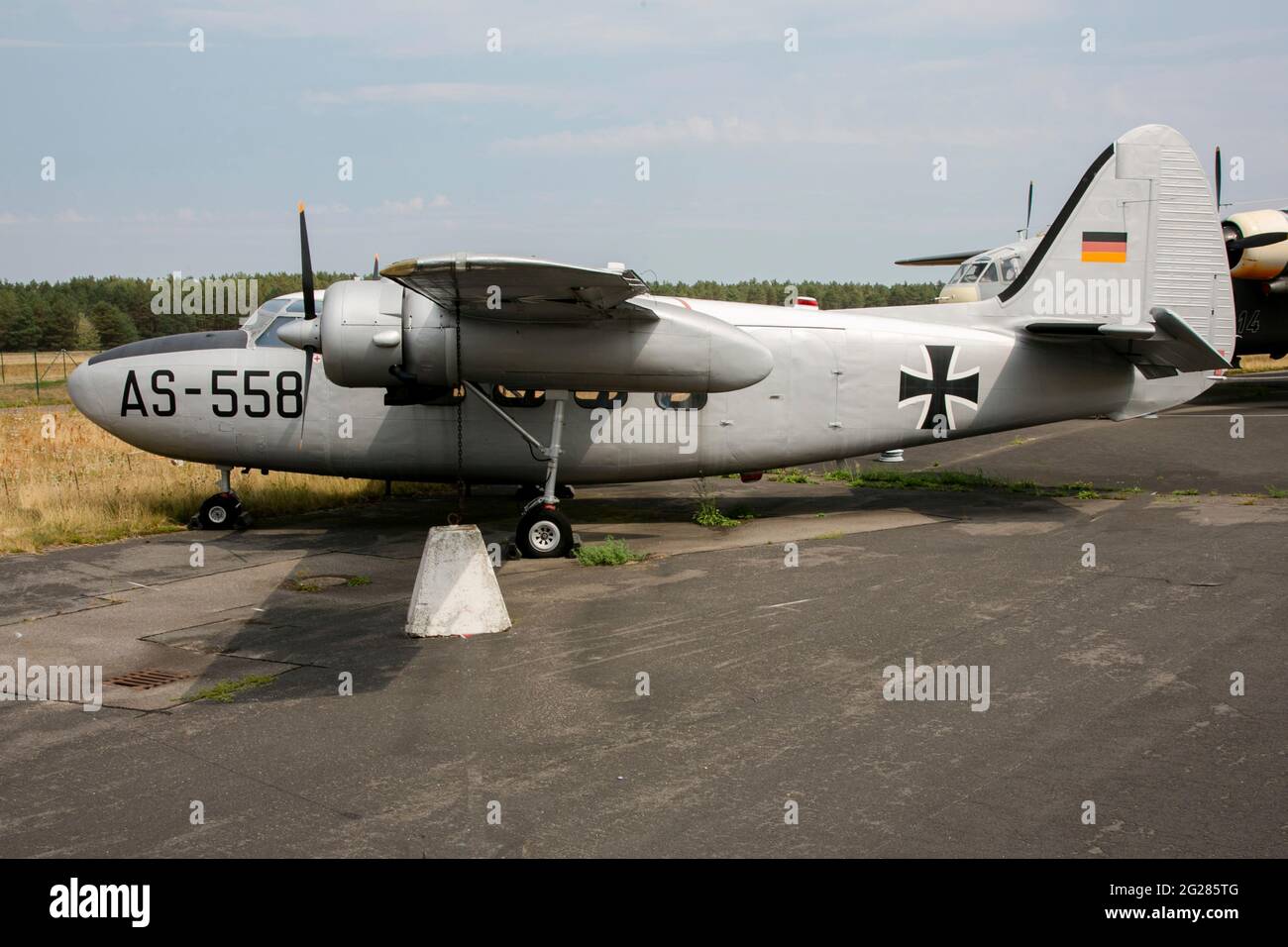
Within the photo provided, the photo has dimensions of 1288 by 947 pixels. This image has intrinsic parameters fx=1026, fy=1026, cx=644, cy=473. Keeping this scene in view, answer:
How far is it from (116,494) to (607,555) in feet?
29.5

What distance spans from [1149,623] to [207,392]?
12.0 metres

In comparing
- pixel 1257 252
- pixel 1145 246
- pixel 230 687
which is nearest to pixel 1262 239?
pixel 1257 252

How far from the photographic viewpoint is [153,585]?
1142 centimetres

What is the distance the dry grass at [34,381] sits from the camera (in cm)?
4497

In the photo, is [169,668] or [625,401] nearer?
[169,668]

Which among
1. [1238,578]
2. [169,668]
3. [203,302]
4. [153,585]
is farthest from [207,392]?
[1238,578]

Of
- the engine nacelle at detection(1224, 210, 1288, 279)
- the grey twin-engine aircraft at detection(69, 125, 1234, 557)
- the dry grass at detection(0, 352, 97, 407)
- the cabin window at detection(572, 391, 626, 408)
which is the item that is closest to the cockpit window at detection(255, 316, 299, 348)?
the grey twin-engine aircraft at detection(69, 125, 1234, 557)

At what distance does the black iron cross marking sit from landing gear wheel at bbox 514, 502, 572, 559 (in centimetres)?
552

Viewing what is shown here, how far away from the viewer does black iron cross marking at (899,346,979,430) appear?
48.2 feet

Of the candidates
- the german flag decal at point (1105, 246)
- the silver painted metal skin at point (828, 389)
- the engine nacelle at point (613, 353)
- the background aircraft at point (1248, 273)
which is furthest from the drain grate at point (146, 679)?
the background aircraft at point (1248, 273)

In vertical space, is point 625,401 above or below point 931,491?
above

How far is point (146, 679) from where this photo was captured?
808cm

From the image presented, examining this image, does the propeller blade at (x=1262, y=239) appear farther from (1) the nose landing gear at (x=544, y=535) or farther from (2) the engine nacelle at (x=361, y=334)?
(2) the engine nacelle at (x=361, y=334)
